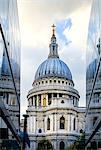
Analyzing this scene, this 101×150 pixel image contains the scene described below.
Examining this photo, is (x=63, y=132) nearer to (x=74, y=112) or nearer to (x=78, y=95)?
(x=74, y=112)

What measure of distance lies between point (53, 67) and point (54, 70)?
1.22 m

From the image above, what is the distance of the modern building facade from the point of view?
13512cm

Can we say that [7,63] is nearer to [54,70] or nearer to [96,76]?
[96,76]

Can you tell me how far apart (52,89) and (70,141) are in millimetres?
20490

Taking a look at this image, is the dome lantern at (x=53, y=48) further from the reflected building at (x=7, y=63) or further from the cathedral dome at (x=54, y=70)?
the reflected building at (x=7, y=63)

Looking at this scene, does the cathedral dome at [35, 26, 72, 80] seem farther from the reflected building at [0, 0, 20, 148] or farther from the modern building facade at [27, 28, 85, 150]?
the reflected building at [0, 0, 20, 148]

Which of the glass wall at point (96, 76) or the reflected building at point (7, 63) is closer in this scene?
the reflected building at point (7, 63)

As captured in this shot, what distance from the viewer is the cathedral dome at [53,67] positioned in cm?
15275

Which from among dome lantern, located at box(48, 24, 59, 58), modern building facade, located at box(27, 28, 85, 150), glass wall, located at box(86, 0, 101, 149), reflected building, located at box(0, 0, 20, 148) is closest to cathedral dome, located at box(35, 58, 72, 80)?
modern building facade, located at box(27, 28, 85, 150)

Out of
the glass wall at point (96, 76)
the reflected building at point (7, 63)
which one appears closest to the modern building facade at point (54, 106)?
the glass wall at point (96, 76)

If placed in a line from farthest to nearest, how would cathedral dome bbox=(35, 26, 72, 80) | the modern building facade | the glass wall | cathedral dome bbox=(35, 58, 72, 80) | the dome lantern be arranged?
the dome lantern, cathedral dome bbox=(35, 26, 72, 80), cathedral dome bbox=(35, 58, 72, 80), the modern building facade, the glass wall

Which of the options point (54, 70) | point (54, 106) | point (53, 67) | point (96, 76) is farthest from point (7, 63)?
point (53, 67)

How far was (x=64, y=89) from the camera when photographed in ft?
481

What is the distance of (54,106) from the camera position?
137 metres
